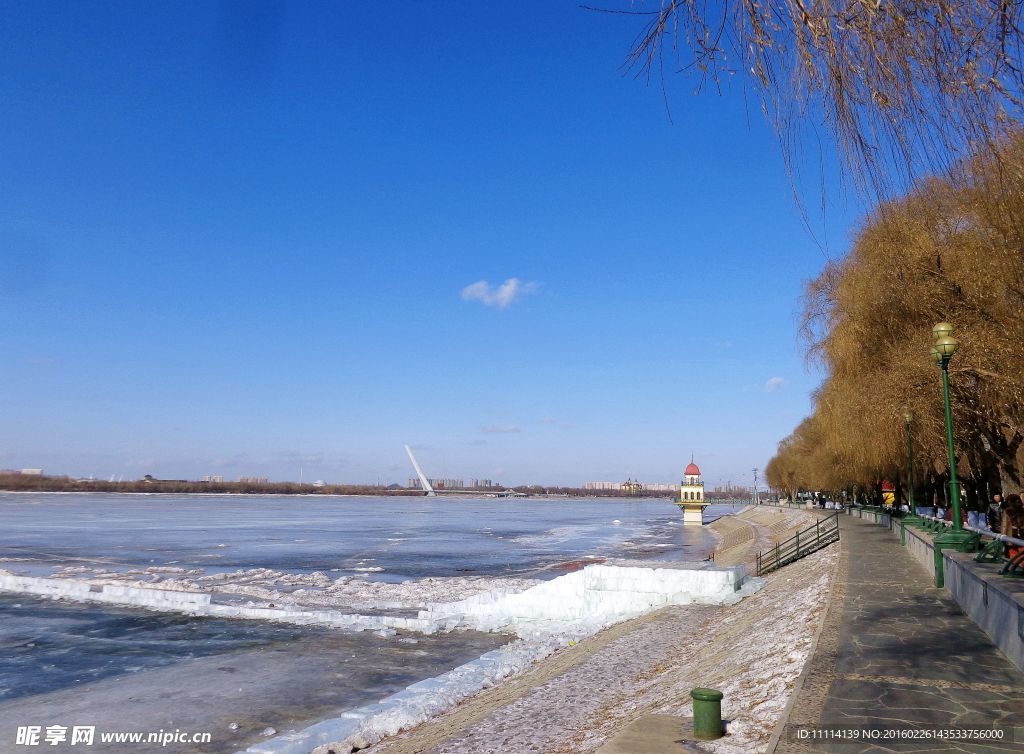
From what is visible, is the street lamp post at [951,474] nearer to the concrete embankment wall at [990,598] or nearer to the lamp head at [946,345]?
the lamp head at [946,345]

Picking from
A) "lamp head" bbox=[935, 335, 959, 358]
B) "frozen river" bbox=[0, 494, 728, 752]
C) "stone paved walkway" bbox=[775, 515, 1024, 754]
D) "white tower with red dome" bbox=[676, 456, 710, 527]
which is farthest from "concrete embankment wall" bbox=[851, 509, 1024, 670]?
"white tower with red dome" bbox=[676, 456, 710, 527]

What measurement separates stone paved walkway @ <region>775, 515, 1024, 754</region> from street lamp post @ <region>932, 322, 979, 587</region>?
972 mm

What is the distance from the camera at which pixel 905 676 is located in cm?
745

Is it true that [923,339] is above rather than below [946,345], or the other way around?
above

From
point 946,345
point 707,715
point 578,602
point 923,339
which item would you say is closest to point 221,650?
point 578,602

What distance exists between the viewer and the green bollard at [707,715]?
6320 millimetres

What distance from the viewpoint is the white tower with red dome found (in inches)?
3826

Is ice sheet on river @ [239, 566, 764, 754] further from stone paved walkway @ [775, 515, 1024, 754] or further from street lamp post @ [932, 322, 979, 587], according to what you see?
stone paved walkway @ [775, 515, 1024, 754]

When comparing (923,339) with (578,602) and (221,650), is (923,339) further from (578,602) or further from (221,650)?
(221,650)

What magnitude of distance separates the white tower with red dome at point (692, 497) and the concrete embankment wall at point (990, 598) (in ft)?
279

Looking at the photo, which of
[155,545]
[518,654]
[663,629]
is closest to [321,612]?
[518,654]

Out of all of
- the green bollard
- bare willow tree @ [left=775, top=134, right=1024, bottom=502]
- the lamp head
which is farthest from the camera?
bare willow tree @ [left=775, top=134, right=1024, bottom=502]

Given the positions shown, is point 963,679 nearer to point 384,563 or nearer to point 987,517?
Answer: point 987,517

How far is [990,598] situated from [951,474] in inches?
130
